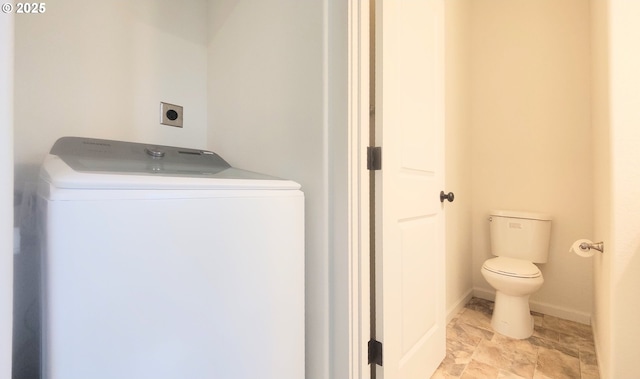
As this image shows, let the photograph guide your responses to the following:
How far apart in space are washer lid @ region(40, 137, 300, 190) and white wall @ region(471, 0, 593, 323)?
2116 mm

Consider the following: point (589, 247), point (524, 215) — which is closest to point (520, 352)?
point (589, 247)

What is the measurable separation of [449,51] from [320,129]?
1559mm

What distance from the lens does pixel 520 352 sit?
154 cm

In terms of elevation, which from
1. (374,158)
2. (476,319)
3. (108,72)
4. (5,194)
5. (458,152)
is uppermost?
(108,72)

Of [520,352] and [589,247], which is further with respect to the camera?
[520,352]

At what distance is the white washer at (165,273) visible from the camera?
499 millimetres

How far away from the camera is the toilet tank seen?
77.0 inches

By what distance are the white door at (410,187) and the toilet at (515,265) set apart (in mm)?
572

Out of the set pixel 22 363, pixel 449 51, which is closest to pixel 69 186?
pixel 22 363

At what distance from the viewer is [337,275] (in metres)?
0.95

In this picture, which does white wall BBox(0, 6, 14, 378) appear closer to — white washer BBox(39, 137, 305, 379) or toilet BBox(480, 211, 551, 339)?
white washer BBox(39, 137, 305, 379)

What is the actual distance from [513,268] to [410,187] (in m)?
1.13

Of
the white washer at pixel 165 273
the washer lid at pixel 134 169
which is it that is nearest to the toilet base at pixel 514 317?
the white washer at pixel 165 273

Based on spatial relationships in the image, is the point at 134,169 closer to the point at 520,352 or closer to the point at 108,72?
the point at 108,72
